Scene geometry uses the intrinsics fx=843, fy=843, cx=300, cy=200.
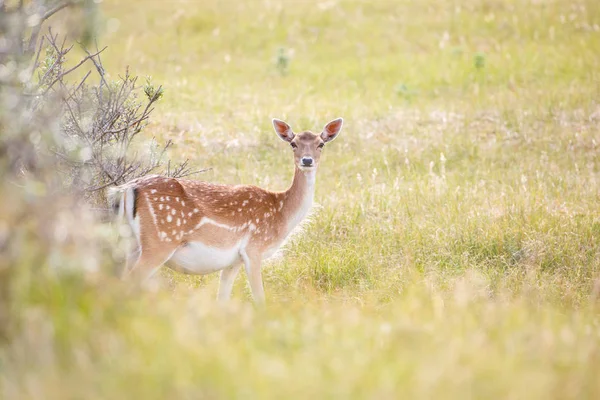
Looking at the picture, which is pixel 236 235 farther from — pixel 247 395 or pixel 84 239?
pixel 247 395

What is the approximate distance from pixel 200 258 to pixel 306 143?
1.66 meters

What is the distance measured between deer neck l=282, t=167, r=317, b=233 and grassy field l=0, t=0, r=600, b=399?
0.59 meters

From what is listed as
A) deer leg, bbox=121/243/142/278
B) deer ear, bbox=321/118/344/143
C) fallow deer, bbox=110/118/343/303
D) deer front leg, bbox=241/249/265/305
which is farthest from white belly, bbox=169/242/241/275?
deer ear, bbox=321/118/344/143

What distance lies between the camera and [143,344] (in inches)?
138

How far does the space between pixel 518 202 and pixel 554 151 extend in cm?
353

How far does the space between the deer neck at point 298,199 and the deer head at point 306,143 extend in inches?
Answer: 4.4

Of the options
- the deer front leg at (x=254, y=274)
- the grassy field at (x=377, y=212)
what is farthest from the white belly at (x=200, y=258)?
the grassy field at (x=377, y=212)

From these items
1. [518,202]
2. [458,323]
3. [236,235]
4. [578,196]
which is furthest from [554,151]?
[458,323]

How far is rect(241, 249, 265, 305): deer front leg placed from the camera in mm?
7043

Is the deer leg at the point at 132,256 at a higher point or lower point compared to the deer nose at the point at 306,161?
lower

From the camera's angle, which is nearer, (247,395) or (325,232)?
(247,395)

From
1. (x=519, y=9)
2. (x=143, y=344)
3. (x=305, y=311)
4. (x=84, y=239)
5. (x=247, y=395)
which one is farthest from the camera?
(x=519, y=9)

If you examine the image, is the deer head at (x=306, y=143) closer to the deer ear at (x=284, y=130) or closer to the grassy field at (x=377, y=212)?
the deer ear at (x=284, y=130)

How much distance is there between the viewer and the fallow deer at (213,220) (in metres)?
6.70
